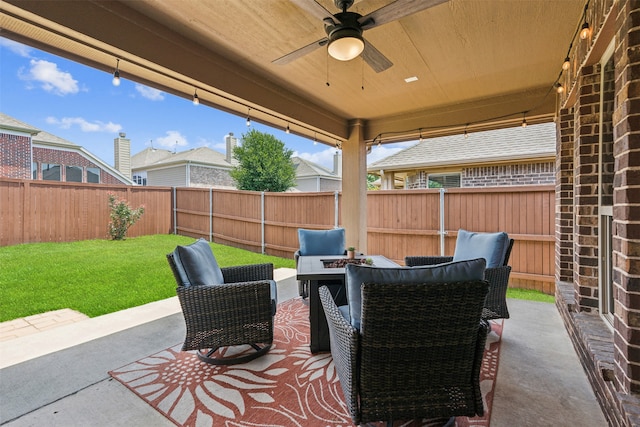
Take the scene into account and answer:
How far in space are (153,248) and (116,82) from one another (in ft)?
19.1

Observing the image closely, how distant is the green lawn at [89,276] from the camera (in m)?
3.91

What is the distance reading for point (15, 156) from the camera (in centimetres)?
950

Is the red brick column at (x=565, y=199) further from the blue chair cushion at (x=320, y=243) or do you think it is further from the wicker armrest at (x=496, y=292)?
the blue chair cushion at (x=320, y=243)

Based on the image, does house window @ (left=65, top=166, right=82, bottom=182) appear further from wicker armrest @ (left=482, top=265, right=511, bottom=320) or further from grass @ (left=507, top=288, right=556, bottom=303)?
grass @ (left=507, top=288, right=556, bottom=303)

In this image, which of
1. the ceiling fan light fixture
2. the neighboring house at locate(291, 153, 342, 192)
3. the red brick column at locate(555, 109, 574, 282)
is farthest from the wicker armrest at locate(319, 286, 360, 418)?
the neighboring house at locate(291, 153, 342, 192)

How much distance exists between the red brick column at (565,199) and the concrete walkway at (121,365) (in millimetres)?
621

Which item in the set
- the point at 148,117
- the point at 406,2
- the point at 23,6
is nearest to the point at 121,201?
the point at 23,6

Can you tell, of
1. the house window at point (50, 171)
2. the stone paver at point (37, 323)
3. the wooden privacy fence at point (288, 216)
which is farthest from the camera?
the house window at point (50, 171)

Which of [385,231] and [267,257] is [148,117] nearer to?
Answer: [267,257]

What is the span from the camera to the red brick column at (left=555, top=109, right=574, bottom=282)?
11.1 feet

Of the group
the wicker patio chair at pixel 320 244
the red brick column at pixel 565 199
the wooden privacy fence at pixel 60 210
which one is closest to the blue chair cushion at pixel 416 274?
the red brick column at pixel 565 199

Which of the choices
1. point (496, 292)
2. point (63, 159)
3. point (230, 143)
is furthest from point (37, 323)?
point (230, 143)

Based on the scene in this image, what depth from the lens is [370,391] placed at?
5.16ft

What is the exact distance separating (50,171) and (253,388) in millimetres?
13641
